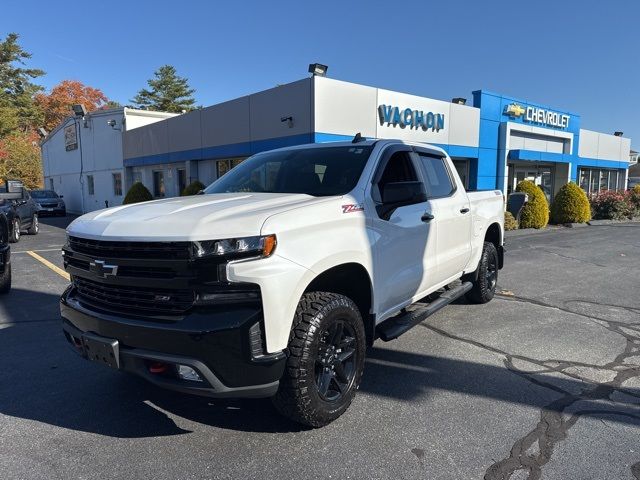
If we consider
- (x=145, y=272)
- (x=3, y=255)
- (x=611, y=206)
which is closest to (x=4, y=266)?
(x=3, y=255)

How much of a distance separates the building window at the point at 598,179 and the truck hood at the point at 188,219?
2912 centimetres

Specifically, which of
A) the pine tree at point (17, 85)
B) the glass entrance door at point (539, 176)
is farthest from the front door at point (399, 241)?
the pine tree at point (17, 85)

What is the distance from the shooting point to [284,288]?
272 centimetres

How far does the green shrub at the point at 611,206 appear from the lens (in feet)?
71.2

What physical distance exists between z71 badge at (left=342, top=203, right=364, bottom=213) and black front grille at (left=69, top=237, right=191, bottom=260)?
1.15 meters

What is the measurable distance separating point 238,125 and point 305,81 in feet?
13.1

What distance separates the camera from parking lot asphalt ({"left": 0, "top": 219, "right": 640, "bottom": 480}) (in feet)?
9.18

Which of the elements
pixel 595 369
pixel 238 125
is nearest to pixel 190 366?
pixel 595 369

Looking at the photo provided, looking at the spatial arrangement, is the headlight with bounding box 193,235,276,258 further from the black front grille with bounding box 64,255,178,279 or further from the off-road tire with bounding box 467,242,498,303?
the off-road tire with bounding box 467,242,498,303

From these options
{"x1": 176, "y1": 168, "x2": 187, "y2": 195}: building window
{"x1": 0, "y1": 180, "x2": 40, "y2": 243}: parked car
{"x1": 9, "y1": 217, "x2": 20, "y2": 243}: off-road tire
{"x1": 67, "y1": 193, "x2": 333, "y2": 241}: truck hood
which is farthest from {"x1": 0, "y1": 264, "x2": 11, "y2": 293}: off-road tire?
{"x1": 176, "y1": 168, "x2": 187, "y2": 195}: building window

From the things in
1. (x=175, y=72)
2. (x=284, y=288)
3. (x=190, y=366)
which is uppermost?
(x=175, y=72)

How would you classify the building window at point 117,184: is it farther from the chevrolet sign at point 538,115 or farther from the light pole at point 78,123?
the chevrolet sign at point 538,115

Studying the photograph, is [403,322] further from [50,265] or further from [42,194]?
[42,194]

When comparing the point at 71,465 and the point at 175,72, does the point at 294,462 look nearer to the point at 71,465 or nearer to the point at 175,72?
the point at 71,465
